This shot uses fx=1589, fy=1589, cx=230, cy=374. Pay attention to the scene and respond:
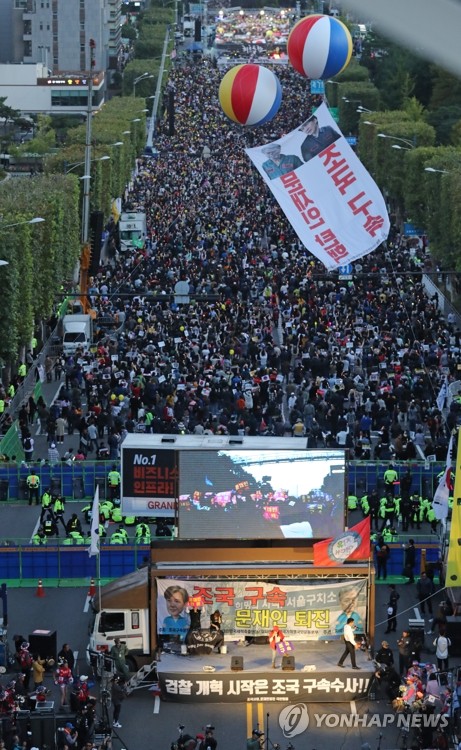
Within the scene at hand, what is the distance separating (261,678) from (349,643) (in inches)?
50.4

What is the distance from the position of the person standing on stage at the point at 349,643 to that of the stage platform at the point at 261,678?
0.35 feet

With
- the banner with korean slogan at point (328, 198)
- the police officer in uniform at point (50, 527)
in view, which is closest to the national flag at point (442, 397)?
the police officer in uniform at point (50, 527)

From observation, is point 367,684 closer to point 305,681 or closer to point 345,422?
point 305,681

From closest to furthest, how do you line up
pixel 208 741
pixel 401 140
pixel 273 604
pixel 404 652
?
pixel 208 741
pixel 273 604
pixel 404 652
pixel 401 140

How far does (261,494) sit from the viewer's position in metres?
22.5

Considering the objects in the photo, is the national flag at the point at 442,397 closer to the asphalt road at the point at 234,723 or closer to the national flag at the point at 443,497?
the national flag at the point at 443,497

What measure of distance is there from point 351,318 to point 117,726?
3182cm

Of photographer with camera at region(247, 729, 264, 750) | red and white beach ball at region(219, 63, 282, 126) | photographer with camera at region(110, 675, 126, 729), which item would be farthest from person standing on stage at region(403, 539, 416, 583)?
red and white beach ball at region(219, 63, 282, 126)

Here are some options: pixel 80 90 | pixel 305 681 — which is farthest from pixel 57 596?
pixel 80 90

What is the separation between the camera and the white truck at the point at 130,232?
2962 inches

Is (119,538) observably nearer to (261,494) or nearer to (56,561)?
(56,561)

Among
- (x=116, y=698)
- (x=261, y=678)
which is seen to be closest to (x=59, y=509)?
(x=116, y=698)

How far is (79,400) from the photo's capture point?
136ft

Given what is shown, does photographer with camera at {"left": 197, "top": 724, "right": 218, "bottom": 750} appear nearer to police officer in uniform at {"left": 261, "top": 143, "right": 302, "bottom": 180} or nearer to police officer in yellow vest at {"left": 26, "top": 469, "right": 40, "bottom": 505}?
police officer in uniform at {"left": 261, "top": 143, "right": 302, "bottom": 180}
